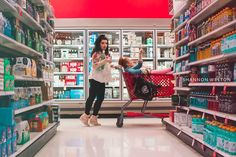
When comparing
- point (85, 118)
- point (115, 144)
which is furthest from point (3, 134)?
point (85, 118)

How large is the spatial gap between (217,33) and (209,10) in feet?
1.37

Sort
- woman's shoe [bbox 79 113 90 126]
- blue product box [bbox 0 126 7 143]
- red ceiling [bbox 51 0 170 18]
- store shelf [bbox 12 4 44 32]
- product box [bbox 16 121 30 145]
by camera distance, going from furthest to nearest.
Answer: red ceiling [bbox 51 0 170 18]
woman's shoe [bbox 79 113 90 126]
store shelf [bbox 12 4 44 32]
product box [bbox 16 121 30 145]
blue product box [bbox 0 126 7 143]

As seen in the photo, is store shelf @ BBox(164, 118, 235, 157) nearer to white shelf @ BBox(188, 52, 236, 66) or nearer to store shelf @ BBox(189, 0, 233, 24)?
white shelf @ BBox(188, 52, 236, 66)

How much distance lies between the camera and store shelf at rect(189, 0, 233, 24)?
348 cm

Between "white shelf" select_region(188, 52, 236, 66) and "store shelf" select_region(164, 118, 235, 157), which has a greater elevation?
"white shelf" select_region(188, 52, 236, 66)

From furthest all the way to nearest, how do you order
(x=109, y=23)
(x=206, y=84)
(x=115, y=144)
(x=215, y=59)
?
(x=109, y=23) < (x=115, y=144) < (x=206, y=84) < (x=215, y=59)

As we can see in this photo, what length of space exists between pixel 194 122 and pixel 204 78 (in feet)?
1.71

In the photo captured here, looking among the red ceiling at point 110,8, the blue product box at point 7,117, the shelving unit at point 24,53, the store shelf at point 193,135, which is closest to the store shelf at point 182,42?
the store shelf at point 193,135

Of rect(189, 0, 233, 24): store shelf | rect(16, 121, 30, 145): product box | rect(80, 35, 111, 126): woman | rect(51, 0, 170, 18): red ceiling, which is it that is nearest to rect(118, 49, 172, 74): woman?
rect(80, 35, 111, 126): woman

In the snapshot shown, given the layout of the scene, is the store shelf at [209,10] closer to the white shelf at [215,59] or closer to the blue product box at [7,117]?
the white shelf at [215,59]

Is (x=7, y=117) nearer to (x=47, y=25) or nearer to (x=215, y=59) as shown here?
(x=215, y=59)

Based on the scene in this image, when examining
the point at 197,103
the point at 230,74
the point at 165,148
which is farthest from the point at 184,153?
the point at 230,74

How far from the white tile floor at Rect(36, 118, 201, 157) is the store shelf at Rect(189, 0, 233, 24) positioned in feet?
5.10

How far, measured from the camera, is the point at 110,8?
845 centimetres
